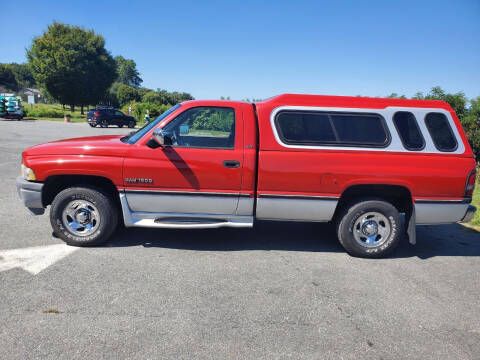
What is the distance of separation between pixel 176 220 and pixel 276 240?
1545 millimetres

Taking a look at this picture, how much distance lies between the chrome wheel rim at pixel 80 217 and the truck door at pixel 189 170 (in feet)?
1.76

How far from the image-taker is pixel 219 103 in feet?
14.1

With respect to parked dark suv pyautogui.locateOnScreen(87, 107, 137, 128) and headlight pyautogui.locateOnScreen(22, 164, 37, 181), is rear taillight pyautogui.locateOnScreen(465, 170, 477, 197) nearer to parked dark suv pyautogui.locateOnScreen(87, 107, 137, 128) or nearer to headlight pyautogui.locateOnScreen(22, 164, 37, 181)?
headlight pyautogui.locateOnScreen(22, 164, 37, 181)

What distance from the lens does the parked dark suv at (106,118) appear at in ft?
86.3

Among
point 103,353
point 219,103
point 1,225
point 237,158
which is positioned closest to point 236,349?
point 103,353

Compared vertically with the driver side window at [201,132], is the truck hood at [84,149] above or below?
below

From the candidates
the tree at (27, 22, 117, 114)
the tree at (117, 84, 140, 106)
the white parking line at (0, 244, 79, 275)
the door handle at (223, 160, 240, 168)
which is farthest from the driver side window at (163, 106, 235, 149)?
the tree at (117, 84, 140, 106)

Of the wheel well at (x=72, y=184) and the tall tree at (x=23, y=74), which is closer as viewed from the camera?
the wheel well at (x=72, y=184)

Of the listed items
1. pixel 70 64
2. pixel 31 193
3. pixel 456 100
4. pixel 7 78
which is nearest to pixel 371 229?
pixel 31 193

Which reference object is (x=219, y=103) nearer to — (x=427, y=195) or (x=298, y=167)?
(x=298, y=167)

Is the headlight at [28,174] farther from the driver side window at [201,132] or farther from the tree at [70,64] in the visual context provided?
the tree at [70,64]

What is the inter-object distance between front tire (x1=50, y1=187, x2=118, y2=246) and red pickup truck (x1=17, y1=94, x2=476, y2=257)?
0.04 feet

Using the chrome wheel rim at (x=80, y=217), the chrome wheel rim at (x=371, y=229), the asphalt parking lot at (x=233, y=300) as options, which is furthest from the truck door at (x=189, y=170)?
the chrome wheel rim at (x=371, y=229)

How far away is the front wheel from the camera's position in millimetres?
4301
